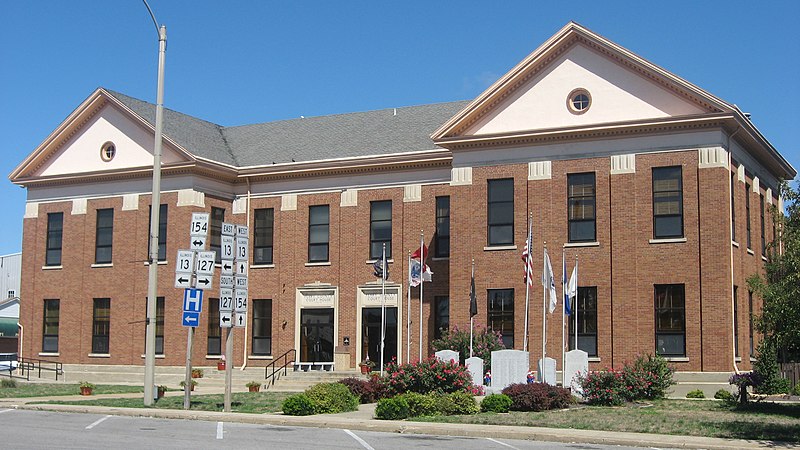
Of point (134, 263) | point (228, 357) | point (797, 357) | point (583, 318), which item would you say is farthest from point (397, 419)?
point (134, 263)

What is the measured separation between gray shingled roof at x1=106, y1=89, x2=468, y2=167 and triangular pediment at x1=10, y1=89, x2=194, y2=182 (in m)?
0.67

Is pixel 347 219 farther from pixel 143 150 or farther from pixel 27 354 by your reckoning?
pixel 27 354

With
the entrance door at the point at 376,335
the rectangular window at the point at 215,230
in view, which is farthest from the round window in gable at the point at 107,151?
the entrance door at the point at 376,335

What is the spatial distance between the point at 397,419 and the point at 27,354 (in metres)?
29.6

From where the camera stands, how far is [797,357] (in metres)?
39.6

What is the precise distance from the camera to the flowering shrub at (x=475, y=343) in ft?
120

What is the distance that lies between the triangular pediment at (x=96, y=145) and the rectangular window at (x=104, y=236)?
212 cm

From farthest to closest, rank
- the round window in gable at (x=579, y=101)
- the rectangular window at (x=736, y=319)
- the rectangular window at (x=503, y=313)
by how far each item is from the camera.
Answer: the rectangular window at (x=503, y=313) < the round window in gable at (x=579, y=101) < the rectangular window at (x=736, y=319)

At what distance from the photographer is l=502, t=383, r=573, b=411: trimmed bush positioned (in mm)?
27797

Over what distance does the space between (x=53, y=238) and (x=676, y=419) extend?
113 ft

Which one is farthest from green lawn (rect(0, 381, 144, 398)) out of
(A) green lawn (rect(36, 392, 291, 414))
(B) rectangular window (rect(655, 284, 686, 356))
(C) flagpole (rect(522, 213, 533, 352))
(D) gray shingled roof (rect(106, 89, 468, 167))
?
(B) rectangular window (rect(655, 284, 686, 356))

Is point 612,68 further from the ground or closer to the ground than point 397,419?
further from the ground

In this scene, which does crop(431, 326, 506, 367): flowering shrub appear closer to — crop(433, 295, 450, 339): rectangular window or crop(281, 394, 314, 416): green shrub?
crop(433, 295, 450, 339): rectangular window

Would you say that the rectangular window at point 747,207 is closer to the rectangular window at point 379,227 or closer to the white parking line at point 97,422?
the rectangular window at point 379,227
